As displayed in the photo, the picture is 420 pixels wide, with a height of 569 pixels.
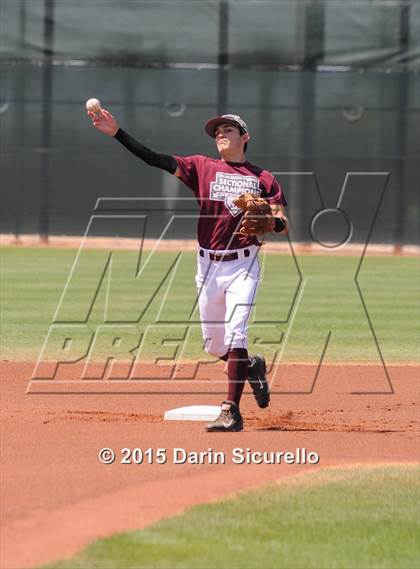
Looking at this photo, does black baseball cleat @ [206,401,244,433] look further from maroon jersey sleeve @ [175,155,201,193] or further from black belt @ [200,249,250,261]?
→ maroon jersey sleeve @ [175,155,201,193]

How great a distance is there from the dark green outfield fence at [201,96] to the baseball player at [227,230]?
19.7m

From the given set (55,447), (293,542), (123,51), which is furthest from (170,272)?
(293,542)

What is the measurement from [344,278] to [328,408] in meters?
12.4

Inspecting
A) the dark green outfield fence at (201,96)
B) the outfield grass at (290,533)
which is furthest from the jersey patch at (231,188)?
the dark green outfield fence at (201,96)

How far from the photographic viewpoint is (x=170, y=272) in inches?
832

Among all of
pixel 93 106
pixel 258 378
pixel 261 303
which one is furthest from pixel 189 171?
pixel 261 303

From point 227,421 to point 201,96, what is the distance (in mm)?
21197

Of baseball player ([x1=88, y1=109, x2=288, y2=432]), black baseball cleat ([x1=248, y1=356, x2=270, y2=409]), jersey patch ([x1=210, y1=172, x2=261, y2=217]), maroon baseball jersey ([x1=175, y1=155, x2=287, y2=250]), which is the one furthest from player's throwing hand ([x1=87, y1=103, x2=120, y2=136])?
black baseball cleat ([x1=248, y1=356, x2=270, y2=409])

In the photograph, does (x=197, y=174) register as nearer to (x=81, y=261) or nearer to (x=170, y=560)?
(x=170, y=560)

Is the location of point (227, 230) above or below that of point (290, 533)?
above

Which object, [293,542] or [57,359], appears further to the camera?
[57,359]

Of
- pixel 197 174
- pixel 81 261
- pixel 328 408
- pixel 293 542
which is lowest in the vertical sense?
pixel 81 261

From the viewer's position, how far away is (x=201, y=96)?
2789 centimetres

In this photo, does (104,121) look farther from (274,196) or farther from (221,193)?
(274,196)
